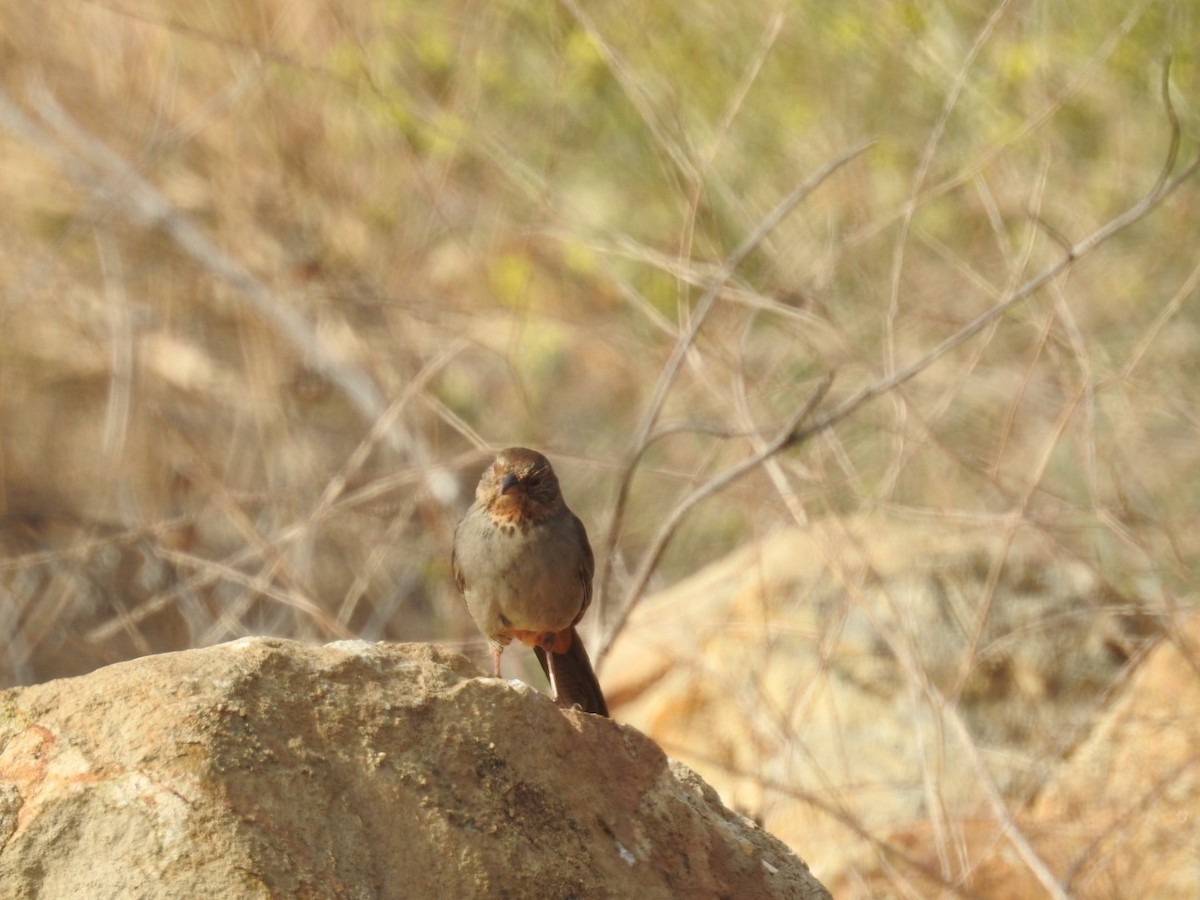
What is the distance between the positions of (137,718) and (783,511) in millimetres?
3805

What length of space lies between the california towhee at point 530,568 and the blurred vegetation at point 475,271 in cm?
170

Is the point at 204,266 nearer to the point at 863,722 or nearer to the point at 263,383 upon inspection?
the point at 263,383

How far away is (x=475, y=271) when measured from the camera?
8.63m

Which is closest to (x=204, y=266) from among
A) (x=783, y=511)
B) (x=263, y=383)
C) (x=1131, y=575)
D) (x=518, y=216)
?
(x=263, y=383)

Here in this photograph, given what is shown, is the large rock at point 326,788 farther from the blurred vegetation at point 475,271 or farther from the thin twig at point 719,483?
the blurred vegetation at point 475,271

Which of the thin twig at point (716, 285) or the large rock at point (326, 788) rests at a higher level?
the thin twig at point (716, 285)

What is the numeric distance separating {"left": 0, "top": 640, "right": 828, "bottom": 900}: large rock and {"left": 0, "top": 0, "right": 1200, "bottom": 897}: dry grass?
3568mm

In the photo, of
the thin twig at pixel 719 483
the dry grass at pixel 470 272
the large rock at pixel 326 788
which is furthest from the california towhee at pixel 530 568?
the dry grass at pixel 470 272

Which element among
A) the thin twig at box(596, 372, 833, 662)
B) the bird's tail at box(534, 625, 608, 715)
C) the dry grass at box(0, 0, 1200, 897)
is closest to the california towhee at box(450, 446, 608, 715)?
the bird's tail at box(534, 625, 608, 715)

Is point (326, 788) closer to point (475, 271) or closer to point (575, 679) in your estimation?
point (575, 679)

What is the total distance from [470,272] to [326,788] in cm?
661

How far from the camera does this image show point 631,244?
556cm

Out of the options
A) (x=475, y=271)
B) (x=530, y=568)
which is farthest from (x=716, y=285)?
(x=475, y=271)

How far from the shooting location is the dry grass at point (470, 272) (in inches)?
287
